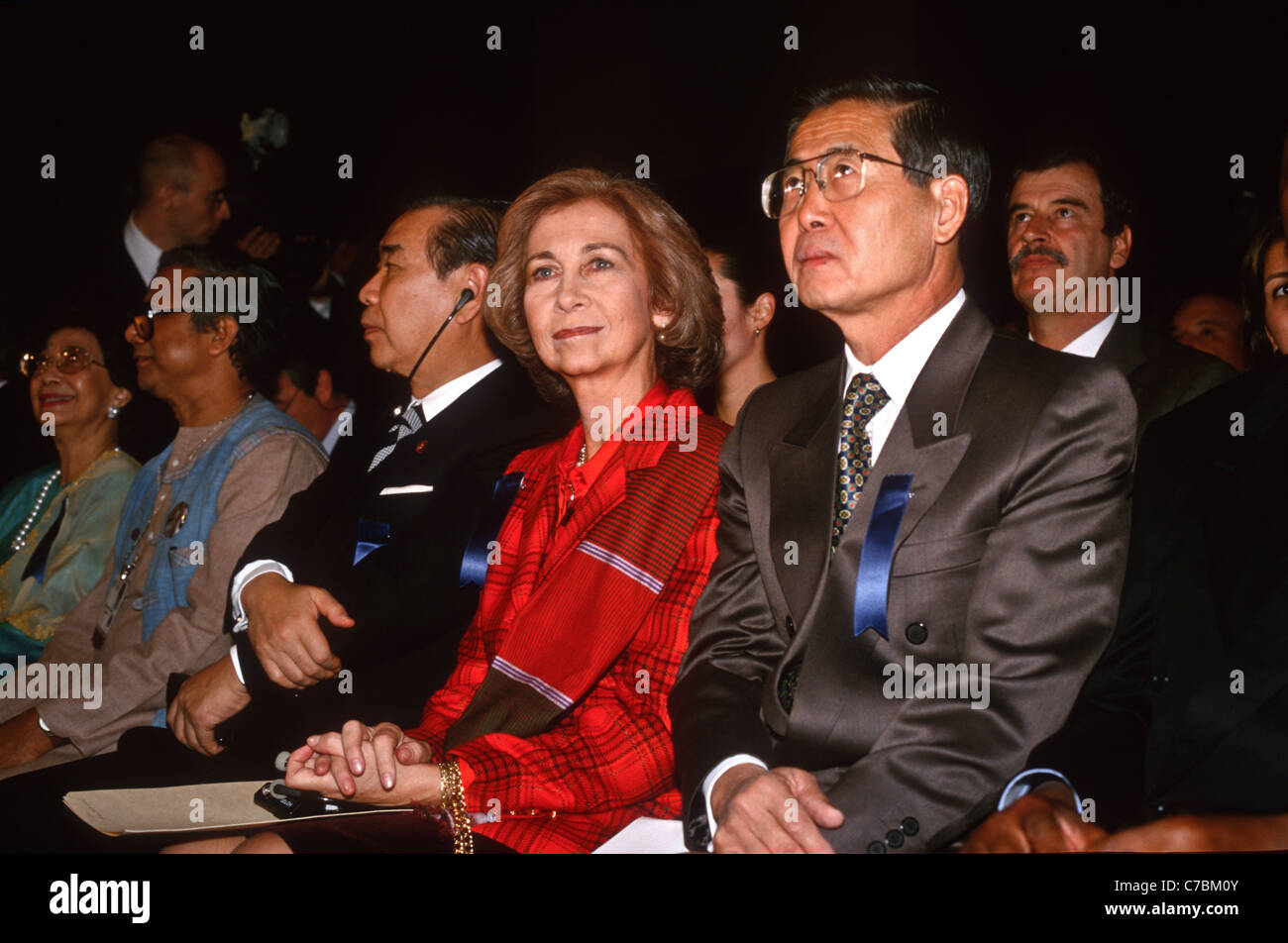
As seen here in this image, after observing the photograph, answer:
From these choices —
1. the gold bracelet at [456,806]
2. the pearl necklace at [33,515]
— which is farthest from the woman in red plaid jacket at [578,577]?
the pearl necklace at [33,515]

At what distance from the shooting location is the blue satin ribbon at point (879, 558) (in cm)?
181

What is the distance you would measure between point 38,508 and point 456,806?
7.57 feet

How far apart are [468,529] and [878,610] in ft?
3.49

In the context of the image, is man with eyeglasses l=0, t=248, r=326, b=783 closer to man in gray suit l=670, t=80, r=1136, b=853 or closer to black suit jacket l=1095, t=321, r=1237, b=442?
man in gray suit l=670, t=80, r=1136, b=853

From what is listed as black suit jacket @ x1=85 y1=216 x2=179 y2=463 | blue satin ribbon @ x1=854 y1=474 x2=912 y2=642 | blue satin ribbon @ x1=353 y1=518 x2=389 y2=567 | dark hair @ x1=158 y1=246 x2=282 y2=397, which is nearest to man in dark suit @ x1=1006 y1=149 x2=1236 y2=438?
blue satin ribbon @ x1=854 y1=474 x2=912 y2=642

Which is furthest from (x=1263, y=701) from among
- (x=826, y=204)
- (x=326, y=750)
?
(x=326, y=750)

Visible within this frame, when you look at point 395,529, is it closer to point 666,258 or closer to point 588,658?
point 588,658

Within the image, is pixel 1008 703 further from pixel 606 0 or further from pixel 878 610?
pixel 606 0

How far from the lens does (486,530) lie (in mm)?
2510

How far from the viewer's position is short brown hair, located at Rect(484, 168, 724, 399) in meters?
2.46

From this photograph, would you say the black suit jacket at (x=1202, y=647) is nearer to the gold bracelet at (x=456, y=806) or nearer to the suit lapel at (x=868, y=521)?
the suit lapel at (x=868, y=521)

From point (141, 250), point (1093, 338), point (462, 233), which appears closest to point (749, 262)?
point (462, 233)

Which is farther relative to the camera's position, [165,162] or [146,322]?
[165,162]

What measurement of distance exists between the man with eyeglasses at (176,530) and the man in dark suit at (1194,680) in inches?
78.6
